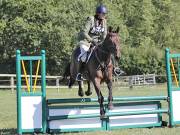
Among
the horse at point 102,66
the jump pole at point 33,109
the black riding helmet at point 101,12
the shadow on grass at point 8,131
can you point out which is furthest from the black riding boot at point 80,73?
the shadow on grass at point 8,131

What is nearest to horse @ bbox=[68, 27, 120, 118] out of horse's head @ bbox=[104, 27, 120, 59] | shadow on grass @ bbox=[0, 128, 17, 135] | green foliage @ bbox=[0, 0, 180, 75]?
horse's head @ bbox=[104, 27, 120, 59]

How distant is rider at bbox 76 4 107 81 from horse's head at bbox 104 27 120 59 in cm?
87

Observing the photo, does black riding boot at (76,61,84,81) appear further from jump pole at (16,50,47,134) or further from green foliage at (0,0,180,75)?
green foliage at (0,0,180,75)

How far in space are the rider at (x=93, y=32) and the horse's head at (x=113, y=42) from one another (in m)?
0.87

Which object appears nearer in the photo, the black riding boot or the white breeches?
the white breeches

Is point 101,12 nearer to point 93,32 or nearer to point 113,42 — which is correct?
point 93,32

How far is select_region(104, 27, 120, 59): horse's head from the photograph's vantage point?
1127 centimetres

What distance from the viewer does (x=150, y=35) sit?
68.4 meters

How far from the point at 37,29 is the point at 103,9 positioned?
34238 millimetres

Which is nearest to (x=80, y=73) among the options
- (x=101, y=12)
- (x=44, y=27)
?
(x=101, y=12)

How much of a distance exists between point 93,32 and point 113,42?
1370mm

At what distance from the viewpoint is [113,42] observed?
11.4 m

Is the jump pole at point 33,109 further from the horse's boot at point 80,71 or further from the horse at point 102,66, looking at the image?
the horse's boot at point 80,71

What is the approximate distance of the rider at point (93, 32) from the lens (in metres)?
12.4
